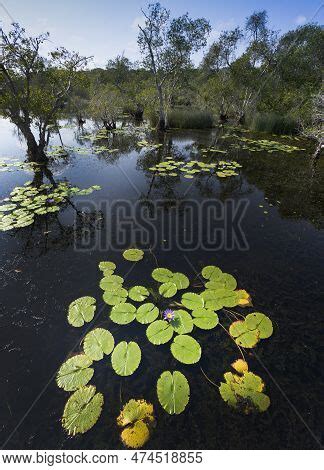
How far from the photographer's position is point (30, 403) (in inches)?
79.4

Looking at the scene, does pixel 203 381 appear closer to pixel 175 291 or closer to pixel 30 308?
pixel 175 291

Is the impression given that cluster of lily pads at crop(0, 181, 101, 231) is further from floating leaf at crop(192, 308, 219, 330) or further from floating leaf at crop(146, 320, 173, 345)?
floating leaf at crop(192, 308, 219, 330)

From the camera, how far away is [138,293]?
10.1ft

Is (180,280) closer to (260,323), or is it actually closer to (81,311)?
(260,323)

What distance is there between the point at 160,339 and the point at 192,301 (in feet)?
2.16

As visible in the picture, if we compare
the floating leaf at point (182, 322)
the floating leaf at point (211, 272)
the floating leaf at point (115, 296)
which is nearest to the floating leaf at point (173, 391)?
the floating leaf at point (182, 322)

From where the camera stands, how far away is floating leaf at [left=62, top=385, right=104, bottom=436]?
1876 mm

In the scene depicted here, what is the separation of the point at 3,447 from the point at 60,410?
1.35ft

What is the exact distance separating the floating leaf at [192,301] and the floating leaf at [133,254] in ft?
3.57

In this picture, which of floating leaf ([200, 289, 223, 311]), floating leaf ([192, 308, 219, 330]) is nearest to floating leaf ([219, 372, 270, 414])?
floating leaf ([192, 308, 219, 330])

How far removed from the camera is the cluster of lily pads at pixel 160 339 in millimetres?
1970

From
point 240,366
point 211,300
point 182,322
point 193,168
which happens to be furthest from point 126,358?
point 193,168

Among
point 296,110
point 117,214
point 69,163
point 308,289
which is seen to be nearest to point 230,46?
point 296,110

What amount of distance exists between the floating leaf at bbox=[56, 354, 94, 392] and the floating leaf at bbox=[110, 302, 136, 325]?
0.50 m
